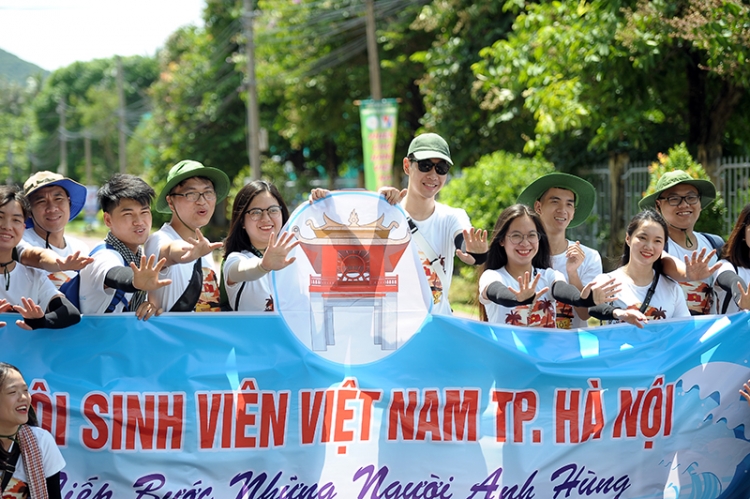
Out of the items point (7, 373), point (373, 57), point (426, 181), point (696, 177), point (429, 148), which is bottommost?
point (7, 373)

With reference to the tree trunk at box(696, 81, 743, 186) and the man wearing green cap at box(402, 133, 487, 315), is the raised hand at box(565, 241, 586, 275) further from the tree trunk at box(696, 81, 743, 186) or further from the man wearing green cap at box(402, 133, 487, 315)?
the tree trunk at box(696, 81, 743, 186)

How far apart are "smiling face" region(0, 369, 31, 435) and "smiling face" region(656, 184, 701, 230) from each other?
3.58 meters

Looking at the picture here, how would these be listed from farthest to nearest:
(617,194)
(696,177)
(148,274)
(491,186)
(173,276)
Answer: (617,194) < (491,186) < (696,177) < (173,276) < (148,274)

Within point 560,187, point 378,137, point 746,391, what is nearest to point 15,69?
point 378,137

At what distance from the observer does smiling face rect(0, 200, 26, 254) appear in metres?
4.00

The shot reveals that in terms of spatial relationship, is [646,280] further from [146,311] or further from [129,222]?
[129,222]

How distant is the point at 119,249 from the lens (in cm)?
408

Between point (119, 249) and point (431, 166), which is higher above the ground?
point (431, 166)

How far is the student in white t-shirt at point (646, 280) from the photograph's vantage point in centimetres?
426

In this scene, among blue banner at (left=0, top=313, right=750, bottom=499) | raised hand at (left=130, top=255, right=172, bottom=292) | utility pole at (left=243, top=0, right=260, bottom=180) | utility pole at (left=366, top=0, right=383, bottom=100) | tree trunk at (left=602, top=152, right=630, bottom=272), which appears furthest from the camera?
utility pole at (left=243, top=0, right=260, bottom=180)

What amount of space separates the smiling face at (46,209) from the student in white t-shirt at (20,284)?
623 mm

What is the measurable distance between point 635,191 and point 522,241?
9.68 meters

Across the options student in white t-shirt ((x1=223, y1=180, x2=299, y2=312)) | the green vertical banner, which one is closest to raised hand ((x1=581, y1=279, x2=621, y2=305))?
student in white t-shirt ((x1=223, y1=180, x2=299, y2=312))

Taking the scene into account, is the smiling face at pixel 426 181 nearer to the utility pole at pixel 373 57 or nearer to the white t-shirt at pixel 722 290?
the white t-shirt at pixel 722 290
